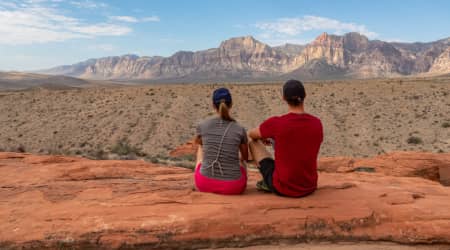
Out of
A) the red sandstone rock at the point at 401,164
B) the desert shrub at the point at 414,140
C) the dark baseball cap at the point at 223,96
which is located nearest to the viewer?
the dark baseball cap at the point at 223,96

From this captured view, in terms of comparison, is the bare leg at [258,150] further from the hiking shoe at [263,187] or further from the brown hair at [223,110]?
the brown hair at [223,110]

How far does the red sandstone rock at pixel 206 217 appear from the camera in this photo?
534 cm

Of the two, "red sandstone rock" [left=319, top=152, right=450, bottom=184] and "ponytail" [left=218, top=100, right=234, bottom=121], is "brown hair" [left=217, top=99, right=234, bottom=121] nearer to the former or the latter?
"ponytail" [left=218, top=100, right=234, bottom=121]

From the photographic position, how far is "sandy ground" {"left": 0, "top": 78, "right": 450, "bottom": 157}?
100 ft

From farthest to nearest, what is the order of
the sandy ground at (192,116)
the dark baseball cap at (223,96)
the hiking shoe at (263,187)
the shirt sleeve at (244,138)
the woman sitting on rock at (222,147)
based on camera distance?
the sandy ground at (192,116), the hiking shoe at (263,187), the shirt sleeve at (244,138), the woman sitting on rock at (222,147), the dark baseball cap at (223,96)

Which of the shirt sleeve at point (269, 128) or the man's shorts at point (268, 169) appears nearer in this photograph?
the shirt sleeve at point (269, 128)

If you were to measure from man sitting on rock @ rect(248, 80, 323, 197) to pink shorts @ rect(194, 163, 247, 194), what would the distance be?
52cm

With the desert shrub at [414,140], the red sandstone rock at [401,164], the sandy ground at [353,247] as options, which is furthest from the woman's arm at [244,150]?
the desert shrub at [414,140]

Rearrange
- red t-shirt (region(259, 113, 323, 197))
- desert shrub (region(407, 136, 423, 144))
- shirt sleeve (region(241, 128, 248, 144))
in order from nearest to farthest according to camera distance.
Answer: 1. red t-shirt (region(259, 113, 323, 197))
2. shirt sleeve (region(241, 128, 248, 144))
3. desert shrub (region(407, 136, 423, 144))

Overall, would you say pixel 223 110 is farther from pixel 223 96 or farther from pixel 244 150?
pixel 244 150

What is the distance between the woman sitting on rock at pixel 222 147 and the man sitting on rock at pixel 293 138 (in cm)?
29

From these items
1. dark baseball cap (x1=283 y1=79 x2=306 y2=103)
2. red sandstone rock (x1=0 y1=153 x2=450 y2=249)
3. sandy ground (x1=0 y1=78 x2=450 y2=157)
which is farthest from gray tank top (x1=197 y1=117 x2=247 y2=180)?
sandy ground (x1=0 y1=78 x2=450 y2=157)

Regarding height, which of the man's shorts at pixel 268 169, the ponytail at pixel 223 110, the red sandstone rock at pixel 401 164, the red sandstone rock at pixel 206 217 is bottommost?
the red sandstone rock at pixel 401 164

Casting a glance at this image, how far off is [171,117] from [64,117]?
33.6ft
